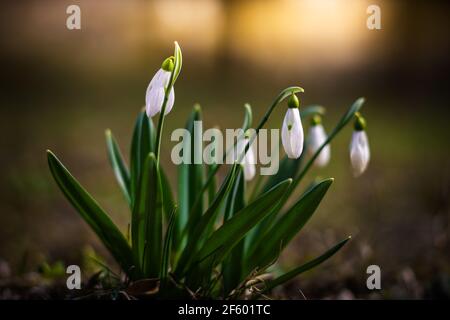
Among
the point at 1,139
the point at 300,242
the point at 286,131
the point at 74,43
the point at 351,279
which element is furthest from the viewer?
the point at 74,43

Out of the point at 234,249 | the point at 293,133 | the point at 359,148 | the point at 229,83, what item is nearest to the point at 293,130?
the point at 293,133

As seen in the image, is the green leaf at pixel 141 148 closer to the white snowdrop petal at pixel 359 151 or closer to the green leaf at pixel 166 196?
the green leaf at pixel 166 196

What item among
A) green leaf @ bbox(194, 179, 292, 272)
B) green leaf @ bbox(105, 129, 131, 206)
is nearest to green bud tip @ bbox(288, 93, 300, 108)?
green leaf @ bbox(194, 179, 292, 272)

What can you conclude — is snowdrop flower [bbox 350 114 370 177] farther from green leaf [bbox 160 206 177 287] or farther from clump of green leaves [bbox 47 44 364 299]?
green leaf [bbox 160 206 177 287]

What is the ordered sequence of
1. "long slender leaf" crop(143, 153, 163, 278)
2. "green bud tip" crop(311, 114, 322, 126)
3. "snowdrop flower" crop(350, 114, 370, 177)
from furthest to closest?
1. "green bud tip" crop(311, 114, 322, 126)
2. "snowdrop flower" crop(350, 114, 370, 177)
3. "long slender leaf" crop(143, 153, 163, 278)
